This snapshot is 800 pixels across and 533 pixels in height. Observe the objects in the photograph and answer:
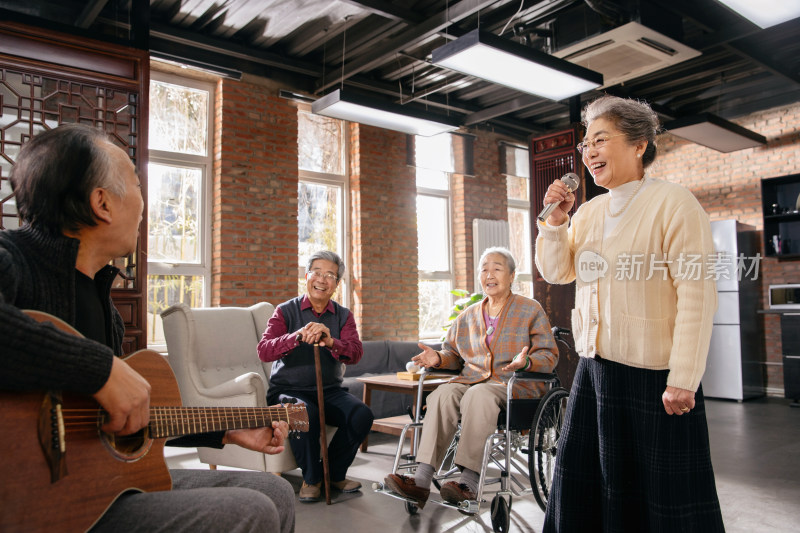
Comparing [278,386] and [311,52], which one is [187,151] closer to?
[311,52]

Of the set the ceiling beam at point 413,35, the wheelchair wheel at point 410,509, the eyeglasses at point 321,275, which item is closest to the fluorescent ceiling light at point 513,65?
the ceiling beam at point 413,35

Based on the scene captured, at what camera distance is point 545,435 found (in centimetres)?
324

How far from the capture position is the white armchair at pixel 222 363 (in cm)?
354

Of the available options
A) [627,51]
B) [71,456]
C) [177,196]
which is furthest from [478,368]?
[177,196]

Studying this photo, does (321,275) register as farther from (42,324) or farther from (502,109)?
(502,109)

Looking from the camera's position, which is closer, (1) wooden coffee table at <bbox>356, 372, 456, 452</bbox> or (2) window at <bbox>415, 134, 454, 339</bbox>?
(1) wooden coffee table at <bbox>356, 372, 456, 452</bbox>

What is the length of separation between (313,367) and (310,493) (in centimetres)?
70

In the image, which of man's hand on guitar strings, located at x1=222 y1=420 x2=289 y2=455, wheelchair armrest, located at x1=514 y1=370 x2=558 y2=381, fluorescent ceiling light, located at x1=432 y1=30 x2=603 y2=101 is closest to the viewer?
man's hand on guitar strings, located at x1=222 y1=420 x2=289 y2=455

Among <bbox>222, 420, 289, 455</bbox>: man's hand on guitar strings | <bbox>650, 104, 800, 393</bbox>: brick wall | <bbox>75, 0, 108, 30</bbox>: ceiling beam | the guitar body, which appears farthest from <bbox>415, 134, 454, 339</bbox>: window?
the guitar body

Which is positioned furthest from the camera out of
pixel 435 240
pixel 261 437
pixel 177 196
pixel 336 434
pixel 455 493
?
pixel 435 240

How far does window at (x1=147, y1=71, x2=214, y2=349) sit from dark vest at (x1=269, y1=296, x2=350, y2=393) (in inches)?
104

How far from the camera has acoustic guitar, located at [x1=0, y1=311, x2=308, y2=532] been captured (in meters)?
0.95

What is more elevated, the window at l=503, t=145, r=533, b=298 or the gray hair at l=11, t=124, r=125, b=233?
the window at l=503, t=145, r=533, b=298

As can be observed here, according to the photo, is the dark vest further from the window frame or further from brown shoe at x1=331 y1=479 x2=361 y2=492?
the window frame
